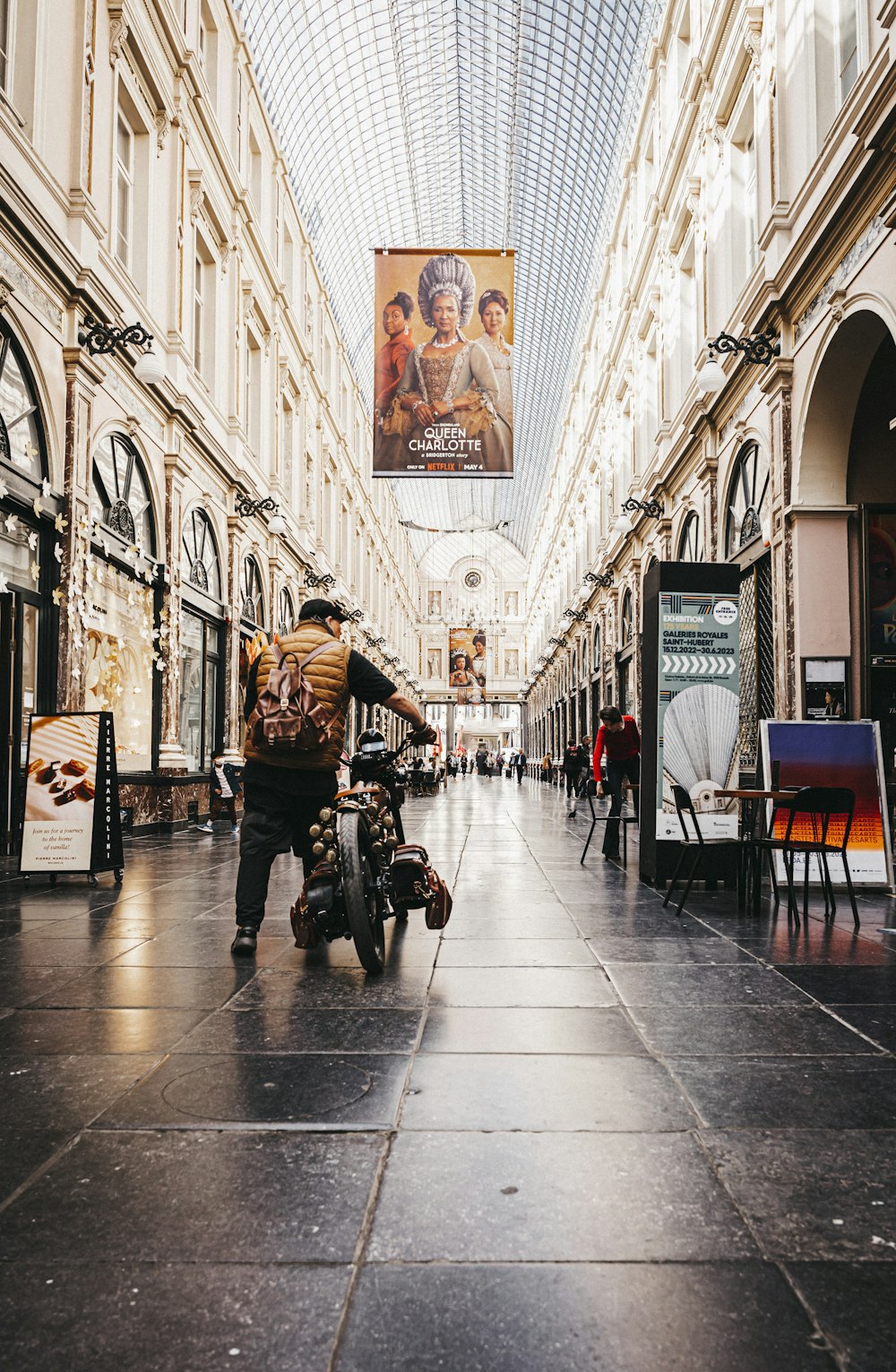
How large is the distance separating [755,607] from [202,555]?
901cm

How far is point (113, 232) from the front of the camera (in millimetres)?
12945

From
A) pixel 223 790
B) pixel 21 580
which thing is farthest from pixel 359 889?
pixel 223 790

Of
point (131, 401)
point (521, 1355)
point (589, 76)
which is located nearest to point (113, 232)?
point (131, 401)

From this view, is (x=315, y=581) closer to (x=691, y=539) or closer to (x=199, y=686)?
(x=199, y=686)

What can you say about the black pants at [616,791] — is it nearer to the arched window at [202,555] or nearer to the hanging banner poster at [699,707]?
the hanging banner poster at [699,707]

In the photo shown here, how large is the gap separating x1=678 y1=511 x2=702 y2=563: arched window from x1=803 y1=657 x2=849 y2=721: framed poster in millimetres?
5935

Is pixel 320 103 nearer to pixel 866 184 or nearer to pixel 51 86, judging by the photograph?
pixel 51 86

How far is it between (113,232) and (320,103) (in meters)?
18.6

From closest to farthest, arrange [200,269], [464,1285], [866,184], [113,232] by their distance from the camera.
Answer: [464,1285] → [866,184] → [113,232] → [200,269]

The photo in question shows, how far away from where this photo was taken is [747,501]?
532 inches

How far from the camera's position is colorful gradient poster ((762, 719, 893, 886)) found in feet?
25.1

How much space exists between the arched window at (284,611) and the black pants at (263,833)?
57.5ft

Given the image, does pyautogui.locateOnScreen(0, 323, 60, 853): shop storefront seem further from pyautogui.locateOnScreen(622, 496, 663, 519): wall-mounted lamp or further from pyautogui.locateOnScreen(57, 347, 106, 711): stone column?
pyautogui.locateOnScreen(622, 496, 663, 519): wall-mounted lamp

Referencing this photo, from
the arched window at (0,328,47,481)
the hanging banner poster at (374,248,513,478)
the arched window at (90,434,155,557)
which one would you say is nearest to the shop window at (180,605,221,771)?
the arched window at (90,434,155,557)
